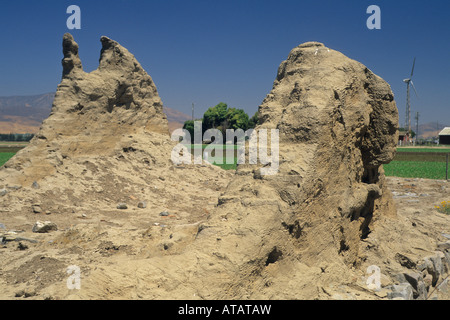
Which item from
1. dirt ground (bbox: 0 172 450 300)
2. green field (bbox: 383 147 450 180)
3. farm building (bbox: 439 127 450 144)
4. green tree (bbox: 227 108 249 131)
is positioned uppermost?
green tree (bbox: 227 108 249 131)

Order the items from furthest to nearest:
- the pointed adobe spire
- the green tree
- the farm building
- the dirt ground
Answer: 1. the farm building
2. the green tree
3. the pointed adobe spire
4. the dirt ground

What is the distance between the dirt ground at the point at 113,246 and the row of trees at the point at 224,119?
50.9 metres

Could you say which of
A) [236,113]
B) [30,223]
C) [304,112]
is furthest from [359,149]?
[236,113]

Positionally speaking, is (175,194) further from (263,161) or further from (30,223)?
(263,161)

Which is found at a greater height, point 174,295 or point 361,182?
point 361,182

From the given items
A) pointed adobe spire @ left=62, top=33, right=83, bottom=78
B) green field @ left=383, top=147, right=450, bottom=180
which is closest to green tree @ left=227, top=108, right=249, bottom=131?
green field @ left=383, top=147, right=450, bottom=180

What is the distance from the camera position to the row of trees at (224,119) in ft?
194

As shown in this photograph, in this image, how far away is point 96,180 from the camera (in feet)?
32.1

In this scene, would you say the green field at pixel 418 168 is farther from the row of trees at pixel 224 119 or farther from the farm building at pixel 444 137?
the farm building at pixel 444 137

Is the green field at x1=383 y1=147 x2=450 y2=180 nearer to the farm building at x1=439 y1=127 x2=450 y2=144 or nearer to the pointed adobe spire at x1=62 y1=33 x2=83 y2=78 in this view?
the pointed adobe spire at x1=62 y1=33 x2=83 y2=78

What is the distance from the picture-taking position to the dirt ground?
3594mm

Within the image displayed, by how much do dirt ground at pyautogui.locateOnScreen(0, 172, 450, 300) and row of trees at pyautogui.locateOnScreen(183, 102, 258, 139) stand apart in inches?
2003

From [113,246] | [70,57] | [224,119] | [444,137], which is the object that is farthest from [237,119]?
[113,246]
